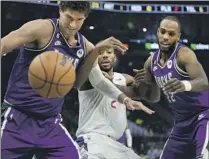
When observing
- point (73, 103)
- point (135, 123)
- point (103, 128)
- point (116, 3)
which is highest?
point (116, 3)

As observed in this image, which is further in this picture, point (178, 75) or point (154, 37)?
point (154, 37)

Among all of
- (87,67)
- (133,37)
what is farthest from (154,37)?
(87,67)

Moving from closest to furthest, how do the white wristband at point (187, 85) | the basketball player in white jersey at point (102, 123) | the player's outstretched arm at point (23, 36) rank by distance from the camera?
the player's outstretched arm at point (23, 36)
the white wristband at point (187, 85)
the basketball player in white jersey at point (102, 123)

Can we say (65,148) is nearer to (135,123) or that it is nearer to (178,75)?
(178,75)

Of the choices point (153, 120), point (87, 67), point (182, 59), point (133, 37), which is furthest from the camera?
point (153, 120)

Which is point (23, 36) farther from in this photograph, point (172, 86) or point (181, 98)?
point (181, 98)

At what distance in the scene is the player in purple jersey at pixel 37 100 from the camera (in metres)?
2.45

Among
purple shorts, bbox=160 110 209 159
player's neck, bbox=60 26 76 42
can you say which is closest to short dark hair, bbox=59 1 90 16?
player's neck, bbox=60 26 76 42

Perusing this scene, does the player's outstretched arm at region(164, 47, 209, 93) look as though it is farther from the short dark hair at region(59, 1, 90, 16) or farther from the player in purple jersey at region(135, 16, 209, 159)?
the short dark hair at region(59, 1, 90, 16)

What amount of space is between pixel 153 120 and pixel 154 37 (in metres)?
1.40

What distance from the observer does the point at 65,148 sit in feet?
8.27

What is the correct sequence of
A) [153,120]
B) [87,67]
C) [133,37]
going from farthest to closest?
1. [153,120]
2. [133,37]
3. [87,67]

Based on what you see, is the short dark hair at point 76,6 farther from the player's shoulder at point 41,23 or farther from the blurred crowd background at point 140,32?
the blurred crowd background at point 140,32

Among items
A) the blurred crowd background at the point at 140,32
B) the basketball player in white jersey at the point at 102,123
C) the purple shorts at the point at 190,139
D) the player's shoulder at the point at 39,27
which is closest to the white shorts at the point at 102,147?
the basketball player in white jersey at the point at 102,123
